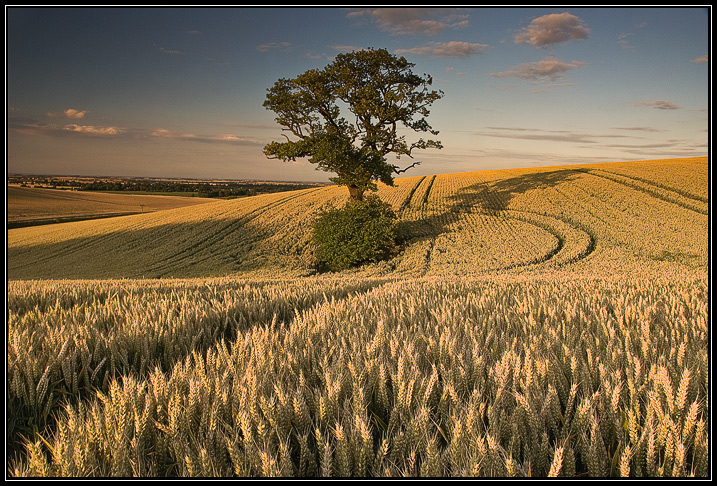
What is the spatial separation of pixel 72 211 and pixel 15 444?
225 ft

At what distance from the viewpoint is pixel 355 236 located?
28031 millimetres

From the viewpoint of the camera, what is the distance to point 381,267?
85.3ft

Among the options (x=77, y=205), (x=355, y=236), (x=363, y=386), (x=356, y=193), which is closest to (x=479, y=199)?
(x=356, y=193)

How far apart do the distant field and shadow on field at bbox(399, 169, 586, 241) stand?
41595mm

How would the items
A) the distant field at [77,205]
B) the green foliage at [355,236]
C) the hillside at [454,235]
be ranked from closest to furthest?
1. the hillside at [454,235]
2. the green foliage at [355,236]
3. the distant field at [77,205]

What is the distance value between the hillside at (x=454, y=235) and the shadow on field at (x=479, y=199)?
→ 125 millimetres

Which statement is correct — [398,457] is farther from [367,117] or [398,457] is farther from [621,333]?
[367,117]

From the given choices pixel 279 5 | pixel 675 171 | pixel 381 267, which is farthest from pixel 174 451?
pixel 675 171

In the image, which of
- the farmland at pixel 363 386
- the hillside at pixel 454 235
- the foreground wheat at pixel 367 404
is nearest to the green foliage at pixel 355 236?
the hillside at pixel 454 235

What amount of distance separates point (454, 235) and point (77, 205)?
190 ft

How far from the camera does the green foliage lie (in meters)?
27.7

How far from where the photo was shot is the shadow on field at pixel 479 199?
33.2m

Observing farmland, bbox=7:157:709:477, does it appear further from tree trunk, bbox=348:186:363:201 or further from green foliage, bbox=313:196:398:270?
tree trunk, bbox=348:186:363:201

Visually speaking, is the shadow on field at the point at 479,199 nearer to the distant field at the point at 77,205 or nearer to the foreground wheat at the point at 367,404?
the foreground wheat at the point at 367,404
